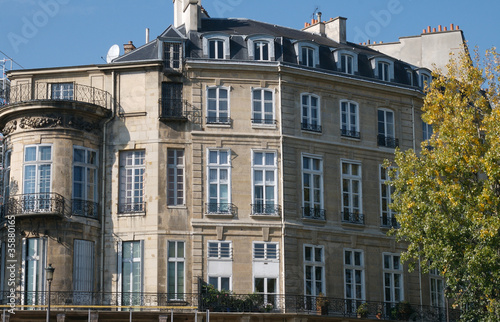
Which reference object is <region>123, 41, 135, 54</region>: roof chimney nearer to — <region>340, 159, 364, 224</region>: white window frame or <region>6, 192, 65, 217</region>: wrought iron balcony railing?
<region>6, 192, 65, 217</region>: wrought iron balcony railing

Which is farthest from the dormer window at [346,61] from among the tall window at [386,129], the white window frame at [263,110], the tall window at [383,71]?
the white window frame at [263,110]

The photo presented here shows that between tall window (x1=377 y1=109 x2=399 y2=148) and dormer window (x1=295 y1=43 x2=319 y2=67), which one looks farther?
tall window (x1=377 y1=109 x2=399 y2=148)

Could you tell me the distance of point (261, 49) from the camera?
4297 centimetres

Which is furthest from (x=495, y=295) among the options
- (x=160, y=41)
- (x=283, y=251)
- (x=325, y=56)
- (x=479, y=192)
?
(x=160, y=41)

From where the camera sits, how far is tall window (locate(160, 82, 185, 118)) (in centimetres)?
4172

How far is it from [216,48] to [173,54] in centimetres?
169

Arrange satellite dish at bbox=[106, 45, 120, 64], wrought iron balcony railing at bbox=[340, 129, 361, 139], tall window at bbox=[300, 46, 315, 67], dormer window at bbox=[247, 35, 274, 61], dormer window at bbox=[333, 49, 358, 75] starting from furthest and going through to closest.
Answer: satellite dish at bbox=[106, 45, 120, 64] < dormer window at bbox=[333, 49, 358, 75] < wrought iron balcony railing at bbox=[340, 129, 361, 139] < tall window at bbox=[300, 46, 315, 67] < dormer window at bbox=[247, 35, 274, 61]

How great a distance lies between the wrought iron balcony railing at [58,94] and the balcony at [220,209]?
17.7ft

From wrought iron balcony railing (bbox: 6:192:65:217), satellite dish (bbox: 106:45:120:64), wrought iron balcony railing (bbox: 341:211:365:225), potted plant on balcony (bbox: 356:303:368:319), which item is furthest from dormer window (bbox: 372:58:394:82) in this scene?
wrought iron balcony railing (bbox: 6:192:65:217)

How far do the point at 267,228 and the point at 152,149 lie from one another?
5.17 meters

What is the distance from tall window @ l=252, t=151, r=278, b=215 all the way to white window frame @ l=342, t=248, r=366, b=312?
359cm

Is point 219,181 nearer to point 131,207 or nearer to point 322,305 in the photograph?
point 131,207

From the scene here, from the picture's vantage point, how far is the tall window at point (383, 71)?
4562 cm

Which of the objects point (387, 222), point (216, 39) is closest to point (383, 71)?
point (387, 222)
